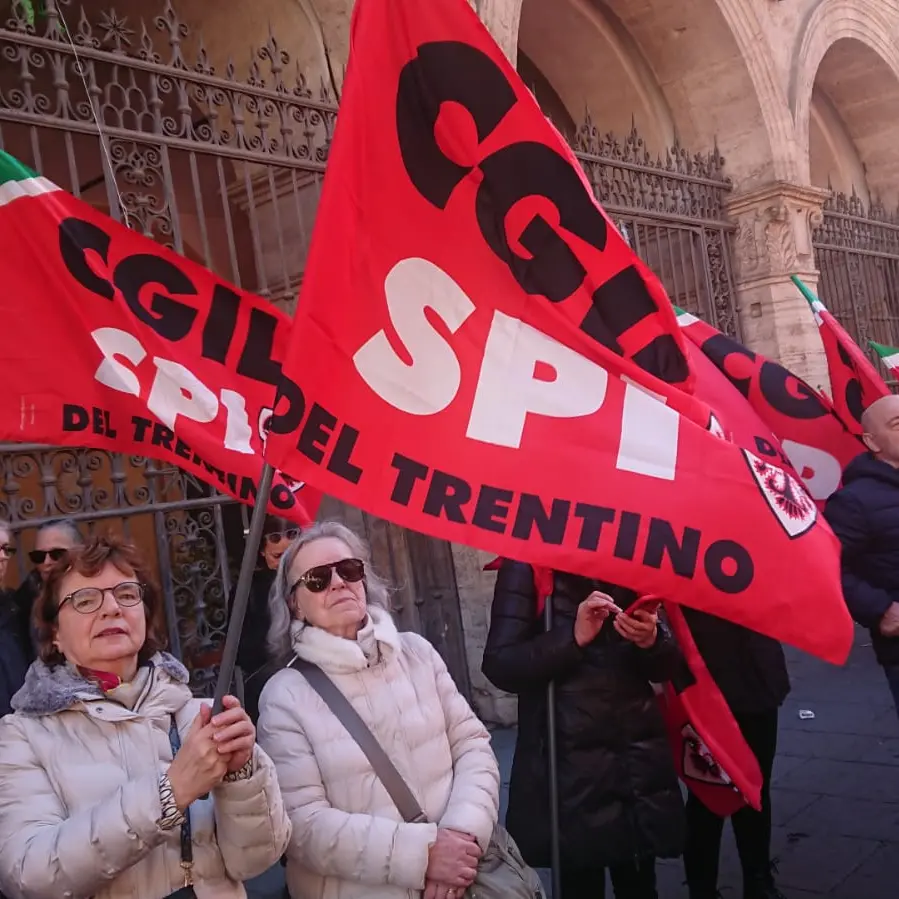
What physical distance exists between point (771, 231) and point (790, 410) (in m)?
5.33

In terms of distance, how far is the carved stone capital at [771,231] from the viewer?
8.29m

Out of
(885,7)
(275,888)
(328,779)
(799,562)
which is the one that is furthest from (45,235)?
(885,7)

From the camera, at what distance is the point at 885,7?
35.1 ft

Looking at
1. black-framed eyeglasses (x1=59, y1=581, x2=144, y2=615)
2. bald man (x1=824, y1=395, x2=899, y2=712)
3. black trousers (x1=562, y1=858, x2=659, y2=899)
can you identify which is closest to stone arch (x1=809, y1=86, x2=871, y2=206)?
bald man (x1=824, y1=395, x2=899, y2=712)

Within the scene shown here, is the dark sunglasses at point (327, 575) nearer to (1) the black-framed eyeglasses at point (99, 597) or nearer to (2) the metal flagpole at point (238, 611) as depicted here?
(1) the black-framed eyeglasses at point (99, 597)

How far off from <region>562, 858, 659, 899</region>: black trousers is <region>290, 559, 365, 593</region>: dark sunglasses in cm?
106

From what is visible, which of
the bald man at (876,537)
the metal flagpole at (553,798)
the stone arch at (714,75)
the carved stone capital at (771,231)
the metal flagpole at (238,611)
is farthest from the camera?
the stone arch at (714,75)

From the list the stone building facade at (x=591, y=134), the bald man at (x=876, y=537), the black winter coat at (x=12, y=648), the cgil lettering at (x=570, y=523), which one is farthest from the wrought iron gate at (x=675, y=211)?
the cgil lettering at (x=570, y=523)

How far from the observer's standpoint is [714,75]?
28.3ft

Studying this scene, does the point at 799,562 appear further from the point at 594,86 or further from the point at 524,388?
the point at 594,86

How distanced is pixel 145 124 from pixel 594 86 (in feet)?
17.2

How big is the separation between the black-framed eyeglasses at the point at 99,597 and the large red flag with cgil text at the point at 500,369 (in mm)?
541

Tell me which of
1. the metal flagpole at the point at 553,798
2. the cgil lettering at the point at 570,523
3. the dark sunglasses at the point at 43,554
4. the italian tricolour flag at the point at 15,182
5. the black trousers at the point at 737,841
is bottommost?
the black trousers at the point at 737,841

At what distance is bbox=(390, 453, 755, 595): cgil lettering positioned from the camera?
1.82 meters
